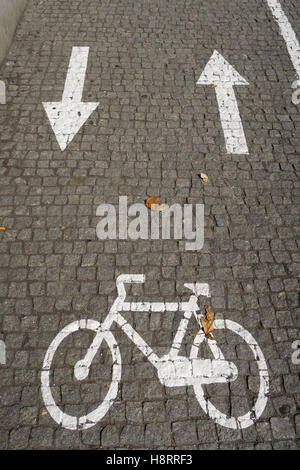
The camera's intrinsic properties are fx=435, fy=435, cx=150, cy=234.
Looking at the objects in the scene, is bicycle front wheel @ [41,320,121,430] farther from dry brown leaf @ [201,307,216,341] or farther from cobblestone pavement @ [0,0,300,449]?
dry brown leaf @ [201,307,216,341]

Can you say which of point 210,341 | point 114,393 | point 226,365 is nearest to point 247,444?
point 226,365

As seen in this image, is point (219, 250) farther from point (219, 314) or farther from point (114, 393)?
point (114, 393)

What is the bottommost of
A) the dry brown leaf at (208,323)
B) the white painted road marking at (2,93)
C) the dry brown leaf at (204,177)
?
the dry brown leaf at (208,323)

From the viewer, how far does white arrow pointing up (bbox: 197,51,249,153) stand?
21.3 feet

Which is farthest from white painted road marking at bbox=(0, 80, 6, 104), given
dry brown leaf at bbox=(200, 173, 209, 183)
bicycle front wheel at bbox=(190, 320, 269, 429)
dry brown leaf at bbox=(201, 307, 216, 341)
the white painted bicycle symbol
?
bicycle front wheel at bbox=(190, 320, 269, 429)

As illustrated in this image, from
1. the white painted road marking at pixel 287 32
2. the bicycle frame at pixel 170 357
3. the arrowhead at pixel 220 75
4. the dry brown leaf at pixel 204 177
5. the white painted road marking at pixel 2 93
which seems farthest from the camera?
the white painted road marking at pixel 287 32

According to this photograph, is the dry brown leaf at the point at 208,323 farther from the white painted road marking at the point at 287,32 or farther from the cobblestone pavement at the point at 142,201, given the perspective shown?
the white painted road marking at the point at 287,32

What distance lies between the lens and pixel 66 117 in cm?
674

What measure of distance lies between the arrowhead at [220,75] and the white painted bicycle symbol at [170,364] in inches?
170

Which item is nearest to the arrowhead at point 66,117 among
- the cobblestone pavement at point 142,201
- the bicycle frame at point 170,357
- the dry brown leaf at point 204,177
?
the cobblestone pavement at point 142,201

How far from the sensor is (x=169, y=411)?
4016 mm

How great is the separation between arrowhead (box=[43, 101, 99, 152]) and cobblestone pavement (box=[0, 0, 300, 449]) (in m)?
0.12

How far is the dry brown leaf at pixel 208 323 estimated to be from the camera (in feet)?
14.7

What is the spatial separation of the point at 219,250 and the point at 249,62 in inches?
174
